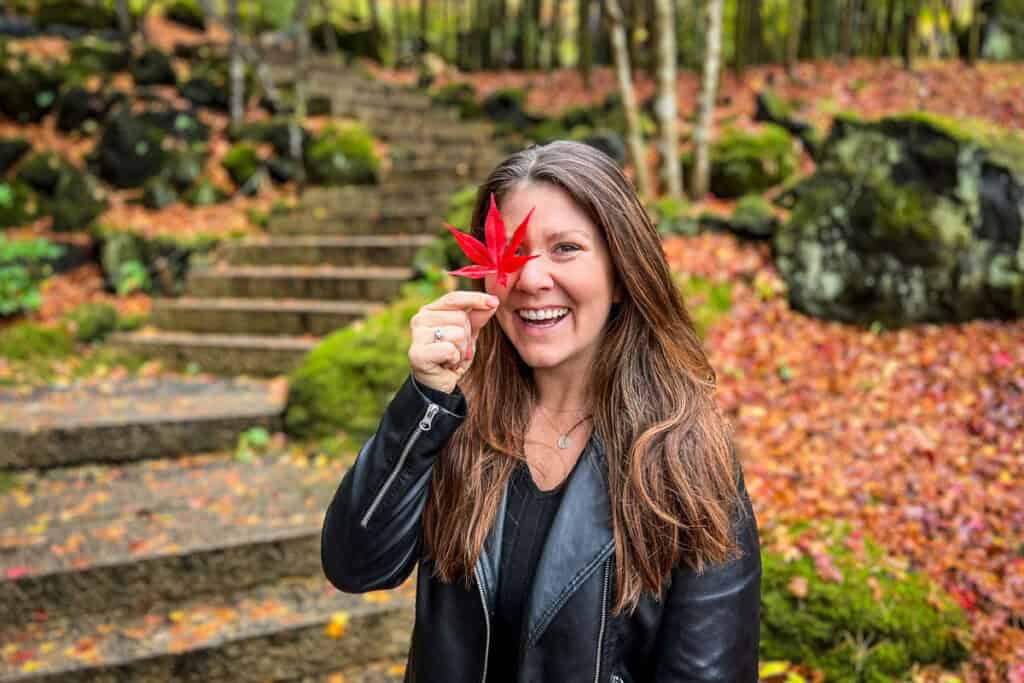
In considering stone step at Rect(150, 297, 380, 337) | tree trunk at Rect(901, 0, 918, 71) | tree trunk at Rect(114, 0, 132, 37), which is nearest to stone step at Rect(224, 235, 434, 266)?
stone step at Rect(150, 297, 380, 337)

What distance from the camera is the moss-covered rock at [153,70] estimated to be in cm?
1088

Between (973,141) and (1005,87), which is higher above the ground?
(1005,87)

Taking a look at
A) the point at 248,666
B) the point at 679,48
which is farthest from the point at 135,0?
the point at 248,666

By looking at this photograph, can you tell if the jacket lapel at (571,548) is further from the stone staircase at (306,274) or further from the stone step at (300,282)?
the stone step at (300,282)

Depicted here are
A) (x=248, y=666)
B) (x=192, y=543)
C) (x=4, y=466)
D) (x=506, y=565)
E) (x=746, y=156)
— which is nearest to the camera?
(x=506, y=565)

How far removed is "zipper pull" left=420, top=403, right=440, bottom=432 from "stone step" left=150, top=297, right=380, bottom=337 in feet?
16.0

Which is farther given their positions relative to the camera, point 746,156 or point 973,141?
point 746,156

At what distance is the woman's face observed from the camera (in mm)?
1497

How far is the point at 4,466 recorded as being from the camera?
14.9 feet

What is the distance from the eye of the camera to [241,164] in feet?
30.6

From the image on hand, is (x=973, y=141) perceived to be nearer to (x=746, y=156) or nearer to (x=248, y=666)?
(x=746, y=156)

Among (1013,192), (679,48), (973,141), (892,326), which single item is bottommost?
(892,326)

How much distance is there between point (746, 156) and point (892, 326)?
3.27 meters

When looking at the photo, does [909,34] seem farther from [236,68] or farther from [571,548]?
[571,548]
